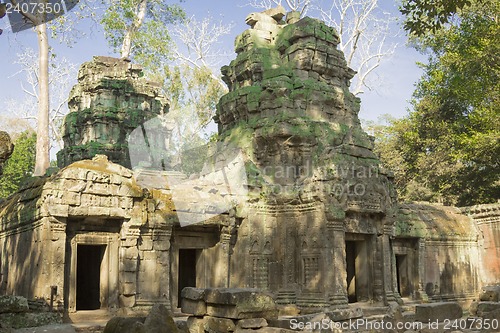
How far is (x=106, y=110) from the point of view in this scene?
69.9 feet

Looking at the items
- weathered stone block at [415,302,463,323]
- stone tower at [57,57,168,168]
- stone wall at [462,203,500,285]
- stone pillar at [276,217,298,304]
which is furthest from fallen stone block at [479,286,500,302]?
stone tower at [57,57,168,168]

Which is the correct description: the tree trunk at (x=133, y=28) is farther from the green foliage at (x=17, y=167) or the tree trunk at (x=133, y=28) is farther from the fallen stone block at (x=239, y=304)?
the fallen stone block at (x=239, y=304)

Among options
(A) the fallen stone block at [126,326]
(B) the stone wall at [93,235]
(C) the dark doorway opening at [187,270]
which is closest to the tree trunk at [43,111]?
(B) the stone wall at [93,235]

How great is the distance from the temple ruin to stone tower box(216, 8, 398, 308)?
3 centimetres

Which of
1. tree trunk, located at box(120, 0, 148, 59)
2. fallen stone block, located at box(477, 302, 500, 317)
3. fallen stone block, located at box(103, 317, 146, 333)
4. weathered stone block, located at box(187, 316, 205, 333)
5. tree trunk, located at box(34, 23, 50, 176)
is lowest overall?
weathered stone block, located at box(187, 316, 205, 333)

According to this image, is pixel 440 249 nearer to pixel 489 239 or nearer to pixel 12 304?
pixel 489 239

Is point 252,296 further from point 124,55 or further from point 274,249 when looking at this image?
point 124,55

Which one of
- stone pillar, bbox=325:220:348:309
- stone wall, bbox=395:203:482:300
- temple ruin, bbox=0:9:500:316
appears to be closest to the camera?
temple ruin, bbox=0:9:500:316

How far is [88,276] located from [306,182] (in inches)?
257

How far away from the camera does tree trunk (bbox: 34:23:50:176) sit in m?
17.1

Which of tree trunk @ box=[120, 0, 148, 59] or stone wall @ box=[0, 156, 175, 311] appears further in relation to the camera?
tree trunk @ box=[120, 0, 148, 59]

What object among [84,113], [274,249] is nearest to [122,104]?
[84,113]

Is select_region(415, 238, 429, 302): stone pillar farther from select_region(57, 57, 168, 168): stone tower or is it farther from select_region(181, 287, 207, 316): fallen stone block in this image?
select_region(57, 57, 168, 168): stone tower

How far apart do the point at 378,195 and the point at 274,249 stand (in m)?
2.99
